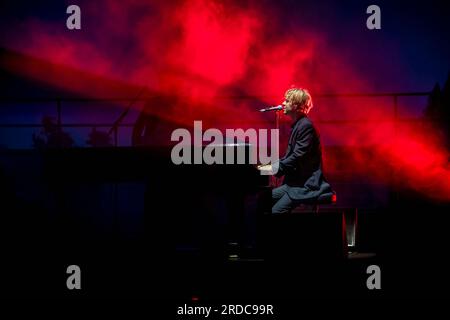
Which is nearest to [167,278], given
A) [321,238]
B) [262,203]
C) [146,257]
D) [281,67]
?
[146,257]

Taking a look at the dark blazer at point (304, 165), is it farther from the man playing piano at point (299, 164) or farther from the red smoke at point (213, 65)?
the red smoke at point (213, 65)

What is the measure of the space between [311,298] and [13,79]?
533 cm

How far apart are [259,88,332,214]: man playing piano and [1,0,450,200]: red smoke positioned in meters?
2.20

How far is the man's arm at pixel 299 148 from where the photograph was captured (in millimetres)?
4150

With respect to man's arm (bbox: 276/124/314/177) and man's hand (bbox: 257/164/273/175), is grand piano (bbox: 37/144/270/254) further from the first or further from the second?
man's arm (bbox: 276/124/314/177)

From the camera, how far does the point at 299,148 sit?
4152 mm

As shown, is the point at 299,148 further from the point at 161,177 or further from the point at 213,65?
the point at 213,65

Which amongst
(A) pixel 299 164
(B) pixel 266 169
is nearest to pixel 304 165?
(A) pixel 299 164

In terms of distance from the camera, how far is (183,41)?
6973 millimetres

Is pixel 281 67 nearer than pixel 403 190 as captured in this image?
No
